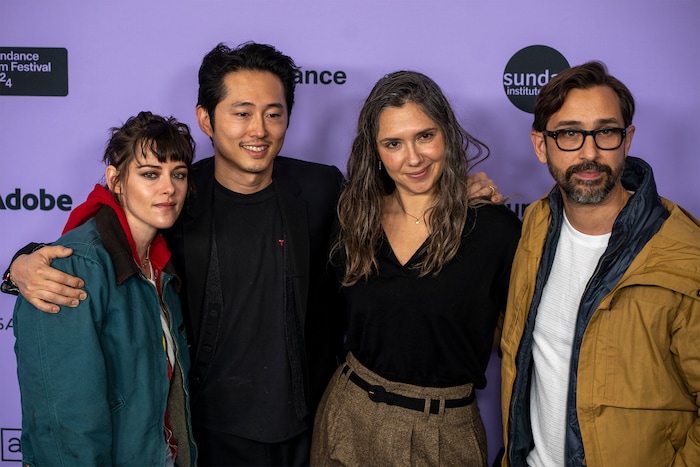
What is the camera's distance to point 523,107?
2.44m

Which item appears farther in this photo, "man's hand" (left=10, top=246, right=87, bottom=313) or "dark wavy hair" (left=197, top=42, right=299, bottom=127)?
"dark wavy hair" (left=197, top=42, right=299, bottom=127)

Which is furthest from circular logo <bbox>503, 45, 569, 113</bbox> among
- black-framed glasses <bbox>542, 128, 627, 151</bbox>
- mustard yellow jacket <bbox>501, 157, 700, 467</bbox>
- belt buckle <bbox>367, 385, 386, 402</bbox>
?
belt buckle <bbox>367, 385, 386, 402</bbox>

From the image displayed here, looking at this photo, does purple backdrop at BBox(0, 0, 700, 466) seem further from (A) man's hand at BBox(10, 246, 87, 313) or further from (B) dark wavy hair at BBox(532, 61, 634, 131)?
(A) man's hand at BBox(10, 246, 87, 313)

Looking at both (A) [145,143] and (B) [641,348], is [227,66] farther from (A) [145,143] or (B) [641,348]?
(B) [641,348]

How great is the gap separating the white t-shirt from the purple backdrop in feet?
2.61

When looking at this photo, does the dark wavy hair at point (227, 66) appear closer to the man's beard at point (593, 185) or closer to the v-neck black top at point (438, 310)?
the v-neck black top at point (438, 310)

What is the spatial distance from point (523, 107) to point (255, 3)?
1094 millimetres

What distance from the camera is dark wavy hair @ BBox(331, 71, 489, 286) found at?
184cm

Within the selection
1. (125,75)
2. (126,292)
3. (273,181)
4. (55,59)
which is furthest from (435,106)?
(55,59)

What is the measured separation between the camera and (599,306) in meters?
1.53

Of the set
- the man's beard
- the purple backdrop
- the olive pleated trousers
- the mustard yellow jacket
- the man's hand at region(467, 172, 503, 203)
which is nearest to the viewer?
the mustard yellow jacket

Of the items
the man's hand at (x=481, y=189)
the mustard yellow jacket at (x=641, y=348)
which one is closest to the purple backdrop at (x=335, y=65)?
the man's hand at (x=481, y=189)

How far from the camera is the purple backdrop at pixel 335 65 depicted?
239 cm

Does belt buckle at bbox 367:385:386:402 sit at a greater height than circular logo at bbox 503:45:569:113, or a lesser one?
lesser
